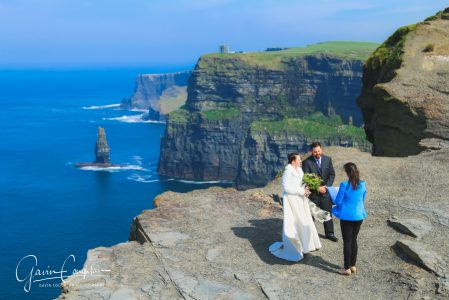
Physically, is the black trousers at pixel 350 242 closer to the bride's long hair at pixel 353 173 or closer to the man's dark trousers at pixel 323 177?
the bride's long hair at pixel 353 173

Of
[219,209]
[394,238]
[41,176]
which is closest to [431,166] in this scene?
[394,238]

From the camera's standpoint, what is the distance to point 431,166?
22766 mm

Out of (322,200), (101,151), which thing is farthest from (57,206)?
(322,200)

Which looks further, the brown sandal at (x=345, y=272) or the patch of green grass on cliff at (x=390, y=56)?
the patch of green grass on cliff at (x=390, y=56)

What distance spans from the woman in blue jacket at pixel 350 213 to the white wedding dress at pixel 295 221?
3.53ft

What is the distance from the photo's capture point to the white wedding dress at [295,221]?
1480cm

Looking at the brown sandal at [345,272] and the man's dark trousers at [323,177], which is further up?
the man's dark trousers at [323,177]

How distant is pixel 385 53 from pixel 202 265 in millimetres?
26097

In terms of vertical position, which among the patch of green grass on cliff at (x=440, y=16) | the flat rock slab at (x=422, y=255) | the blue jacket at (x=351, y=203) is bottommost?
the flat rock slab at (x=422, y=255)

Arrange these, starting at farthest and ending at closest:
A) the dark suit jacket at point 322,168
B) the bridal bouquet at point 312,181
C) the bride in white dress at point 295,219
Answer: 1. the dark suit jacket at point 322,168
2. the bridal bouquet at point 312,181
3. the bride in white dress at point 295,219

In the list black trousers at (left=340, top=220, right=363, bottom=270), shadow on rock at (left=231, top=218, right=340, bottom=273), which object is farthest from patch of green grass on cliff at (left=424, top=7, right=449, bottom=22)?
black trousers at (left=340, top=220, right=363, bottom=270)

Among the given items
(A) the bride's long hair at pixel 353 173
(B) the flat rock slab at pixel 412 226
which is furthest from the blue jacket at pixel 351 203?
(B) the flat rock slab at pixel 412 226

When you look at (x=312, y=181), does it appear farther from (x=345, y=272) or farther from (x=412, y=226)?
(x=412, y=226)

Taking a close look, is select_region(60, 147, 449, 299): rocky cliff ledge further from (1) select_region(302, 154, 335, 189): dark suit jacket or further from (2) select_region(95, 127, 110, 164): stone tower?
(2) select_region(95, 127, 110, 164): stone tower
